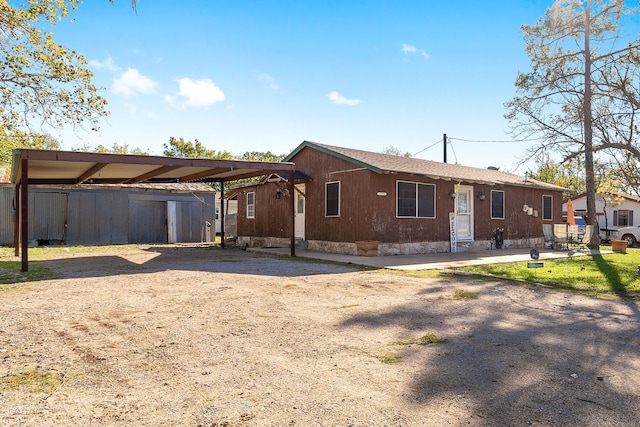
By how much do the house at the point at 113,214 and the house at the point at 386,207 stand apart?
458cm

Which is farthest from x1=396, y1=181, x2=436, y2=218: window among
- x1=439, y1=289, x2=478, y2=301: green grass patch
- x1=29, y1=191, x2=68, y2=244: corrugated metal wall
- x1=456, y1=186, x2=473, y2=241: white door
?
x1=29, y1=191, x2=68, y2=244: corrugated metal wall

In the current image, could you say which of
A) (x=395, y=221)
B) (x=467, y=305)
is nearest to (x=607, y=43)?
(x=395, y=221)

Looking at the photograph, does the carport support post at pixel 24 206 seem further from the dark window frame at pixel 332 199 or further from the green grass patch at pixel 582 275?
the green grass patch at pixel 582 275

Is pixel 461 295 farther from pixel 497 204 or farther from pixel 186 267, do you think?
pixel 497 204

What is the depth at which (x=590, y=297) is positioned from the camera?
6.45 metres

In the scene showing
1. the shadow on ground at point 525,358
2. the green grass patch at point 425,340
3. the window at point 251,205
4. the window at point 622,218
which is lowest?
the shadow on ground at point 525,358

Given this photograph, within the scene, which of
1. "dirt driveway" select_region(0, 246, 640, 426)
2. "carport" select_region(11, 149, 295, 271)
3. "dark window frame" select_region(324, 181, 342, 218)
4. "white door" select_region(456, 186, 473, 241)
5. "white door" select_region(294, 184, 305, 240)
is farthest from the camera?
"white door" select_region(294, 184, 305, 240)

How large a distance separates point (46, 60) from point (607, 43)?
15.8 m

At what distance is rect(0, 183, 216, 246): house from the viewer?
17781 millimetres

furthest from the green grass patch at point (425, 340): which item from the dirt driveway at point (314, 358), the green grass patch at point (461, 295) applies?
the green grass patch at point (461, 295)

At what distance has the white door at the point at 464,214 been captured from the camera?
48.1 ft

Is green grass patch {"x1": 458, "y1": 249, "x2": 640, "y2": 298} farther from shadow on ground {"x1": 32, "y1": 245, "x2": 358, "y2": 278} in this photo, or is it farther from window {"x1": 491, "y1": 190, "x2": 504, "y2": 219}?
window {"x1": 491, "y1": 190, "x2": 504, "y2": 219}

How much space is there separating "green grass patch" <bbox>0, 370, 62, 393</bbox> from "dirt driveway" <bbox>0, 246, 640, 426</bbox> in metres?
0.01

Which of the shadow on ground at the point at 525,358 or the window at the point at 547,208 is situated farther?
the window at the point at 547,208
